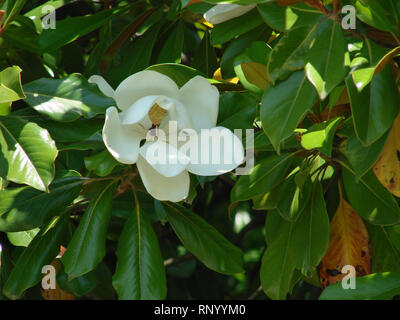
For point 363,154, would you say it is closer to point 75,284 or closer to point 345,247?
point 345,247

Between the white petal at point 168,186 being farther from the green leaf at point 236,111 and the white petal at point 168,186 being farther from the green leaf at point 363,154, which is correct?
the green leaf at point 363,154

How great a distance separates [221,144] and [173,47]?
0.52 metres

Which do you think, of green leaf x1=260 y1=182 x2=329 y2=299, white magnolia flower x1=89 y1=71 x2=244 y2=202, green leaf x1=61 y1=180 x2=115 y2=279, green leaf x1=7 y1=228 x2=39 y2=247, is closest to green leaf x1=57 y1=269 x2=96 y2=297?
green leaf x1=7 y1=228 x2=39 y2=247

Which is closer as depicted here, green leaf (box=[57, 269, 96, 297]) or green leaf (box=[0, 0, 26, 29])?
green leaf (box=[0, 0, 26, 29])

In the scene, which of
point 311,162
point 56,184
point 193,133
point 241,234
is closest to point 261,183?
point 311,162

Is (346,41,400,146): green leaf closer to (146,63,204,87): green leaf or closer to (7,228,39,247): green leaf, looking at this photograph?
(146,63,204,87): green leaf

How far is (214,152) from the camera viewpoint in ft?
4.13

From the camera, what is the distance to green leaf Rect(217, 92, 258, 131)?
134 centimetres

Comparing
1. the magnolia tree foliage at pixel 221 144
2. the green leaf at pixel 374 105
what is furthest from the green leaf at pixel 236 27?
the green leaf at pixel 374 105

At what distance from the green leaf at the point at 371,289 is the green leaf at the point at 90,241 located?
48 centimetres

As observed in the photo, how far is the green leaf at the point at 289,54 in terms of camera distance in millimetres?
1227

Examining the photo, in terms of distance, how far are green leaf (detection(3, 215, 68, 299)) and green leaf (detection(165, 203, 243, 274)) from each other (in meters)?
0.26

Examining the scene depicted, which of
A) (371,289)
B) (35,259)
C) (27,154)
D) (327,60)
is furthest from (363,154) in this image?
(35,259)

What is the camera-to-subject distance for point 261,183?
1.43 meters
